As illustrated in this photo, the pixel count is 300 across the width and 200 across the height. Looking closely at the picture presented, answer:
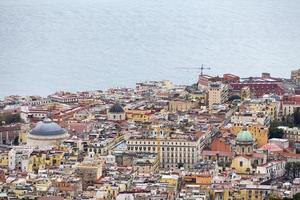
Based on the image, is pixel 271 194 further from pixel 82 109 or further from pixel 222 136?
pixel 82 109

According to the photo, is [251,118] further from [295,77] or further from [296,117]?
[295,77]

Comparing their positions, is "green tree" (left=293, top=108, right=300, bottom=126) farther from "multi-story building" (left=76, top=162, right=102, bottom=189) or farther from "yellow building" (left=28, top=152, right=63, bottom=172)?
"multi-story building" (left=76, top=162, right=102, bottom=189)

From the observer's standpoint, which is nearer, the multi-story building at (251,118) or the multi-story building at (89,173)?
the multi-story building at (89,173)

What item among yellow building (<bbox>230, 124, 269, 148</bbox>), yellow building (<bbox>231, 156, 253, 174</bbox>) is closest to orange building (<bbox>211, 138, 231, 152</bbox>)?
yellow building (<bbox>230, 124, 269, 148</bbox>)

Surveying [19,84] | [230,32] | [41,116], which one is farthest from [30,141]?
[230,32]

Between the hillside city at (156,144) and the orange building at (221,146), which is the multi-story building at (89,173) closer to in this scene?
the hillside city at (156,144)

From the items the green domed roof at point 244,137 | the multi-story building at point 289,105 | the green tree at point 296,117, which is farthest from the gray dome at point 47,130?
the multi-story building at point 289,105

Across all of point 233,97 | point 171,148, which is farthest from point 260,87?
point 171,148
